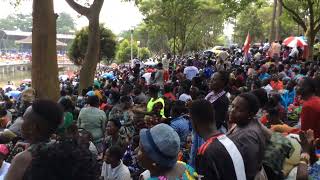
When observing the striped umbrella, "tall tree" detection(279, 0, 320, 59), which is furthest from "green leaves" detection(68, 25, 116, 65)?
the striped umbrella

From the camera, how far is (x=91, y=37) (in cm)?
1653

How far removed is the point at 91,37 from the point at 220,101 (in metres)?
11.5

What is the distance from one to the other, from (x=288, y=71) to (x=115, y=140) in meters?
9.58

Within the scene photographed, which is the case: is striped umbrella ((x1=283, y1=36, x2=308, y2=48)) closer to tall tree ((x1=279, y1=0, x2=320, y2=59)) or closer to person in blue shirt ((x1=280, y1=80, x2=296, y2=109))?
tall tree ((x1=279, y1=0, x2=320, y2=59))

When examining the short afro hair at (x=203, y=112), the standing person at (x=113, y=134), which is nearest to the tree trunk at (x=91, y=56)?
the standing person at (x=113, y=134)

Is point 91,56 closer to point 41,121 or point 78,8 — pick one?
point 78,8

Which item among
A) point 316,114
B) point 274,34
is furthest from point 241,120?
point 274,34

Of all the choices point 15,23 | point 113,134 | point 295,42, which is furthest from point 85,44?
point 15,23

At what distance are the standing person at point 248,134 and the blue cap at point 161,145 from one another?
797mm

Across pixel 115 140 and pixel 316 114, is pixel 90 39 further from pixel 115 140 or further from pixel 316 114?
pixel 316 114

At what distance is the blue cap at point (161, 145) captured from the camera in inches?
110

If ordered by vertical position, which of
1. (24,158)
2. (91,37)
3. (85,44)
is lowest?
(24,158)

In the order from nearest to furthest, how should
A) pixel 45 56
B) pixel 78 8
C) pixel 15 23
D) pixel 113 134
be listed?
pixel 113 134 → pixel 45 56 → pixel 78 8 → pixel 15 23

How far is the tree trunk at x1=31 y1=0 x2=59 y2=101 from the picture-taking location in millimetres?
12086
